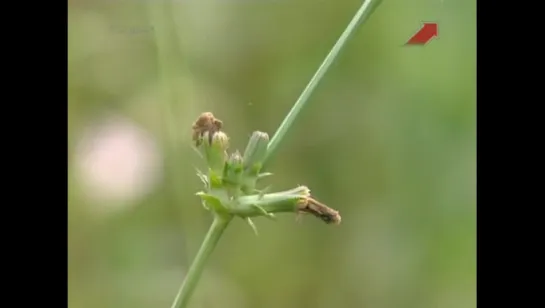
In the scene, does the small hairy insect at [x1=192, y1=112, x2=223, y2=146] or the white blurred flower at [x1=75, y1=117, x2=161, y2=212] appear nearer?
the small hairy insect at [x1=192, y1=112, x2=223, y2=146]

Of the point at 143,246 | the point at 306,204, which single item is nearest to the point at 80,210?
the point at 143,246

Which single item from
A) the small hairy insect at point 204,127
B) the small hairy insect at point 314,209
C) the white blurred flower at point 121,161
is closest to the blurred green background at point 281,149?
the white blurred flower at point 121,161

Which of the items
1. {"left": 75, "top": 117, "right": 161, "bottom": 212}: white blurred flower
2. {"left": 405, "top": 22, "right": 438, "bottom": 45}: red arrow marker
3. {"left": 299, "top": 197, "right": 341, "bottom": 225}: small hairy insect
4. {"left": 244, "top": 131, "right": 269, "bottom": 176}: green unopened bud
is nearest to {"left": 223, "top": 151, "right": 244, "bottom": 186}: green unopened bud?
{"left": 244, "top": 131, "right": 269, "bottom": 176}: green unopened bud

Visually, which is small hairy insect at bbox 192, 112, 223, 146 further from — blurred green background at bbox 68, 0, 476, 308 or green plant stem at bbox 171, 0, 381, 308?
blurred green background at bbox 68, 0, 476, 308

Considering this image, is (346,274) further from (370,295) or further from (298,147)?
(298,147)

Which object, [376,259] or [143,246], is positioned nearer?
[143,246]

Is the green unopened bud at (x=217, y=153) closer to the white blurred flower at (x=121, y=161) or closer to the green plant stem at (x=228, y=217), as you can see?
the green plant stem at (x=228, y=217)

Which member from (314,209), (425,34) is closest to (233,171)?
(314,209)
